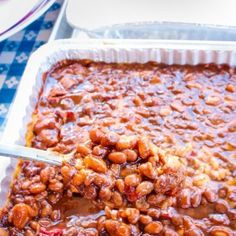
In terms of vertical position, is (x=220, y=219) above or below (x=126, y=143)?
Result: below

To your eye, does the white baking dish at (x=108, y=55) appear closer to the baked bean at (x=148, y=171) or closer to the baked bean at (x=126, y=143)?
the baked bean at (x=126, y=143)

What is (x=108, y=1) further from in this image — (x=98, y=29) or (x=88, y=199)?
(x=88, y=199)

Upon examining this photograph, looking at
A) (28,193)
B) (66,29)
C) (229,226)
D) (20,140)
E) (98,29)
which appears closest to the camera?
(229,226)

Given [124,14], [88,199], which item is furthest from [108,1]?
[88,199]

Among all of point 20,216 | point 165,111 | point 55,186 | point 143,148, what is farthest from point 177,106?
point 20,216

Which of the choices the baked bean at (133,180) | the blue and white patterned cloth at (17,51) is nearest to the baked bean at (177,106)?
the baked bean at (133,180)

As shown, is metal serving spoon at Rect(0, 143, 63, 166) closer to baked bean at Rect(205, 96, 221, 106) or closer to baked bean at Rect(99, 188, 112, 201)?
baked bean at Rect(99, 188, 112, 201)

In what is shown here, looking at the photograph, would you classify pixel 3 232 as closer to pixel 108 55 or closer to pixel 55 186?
pixel 55 186
